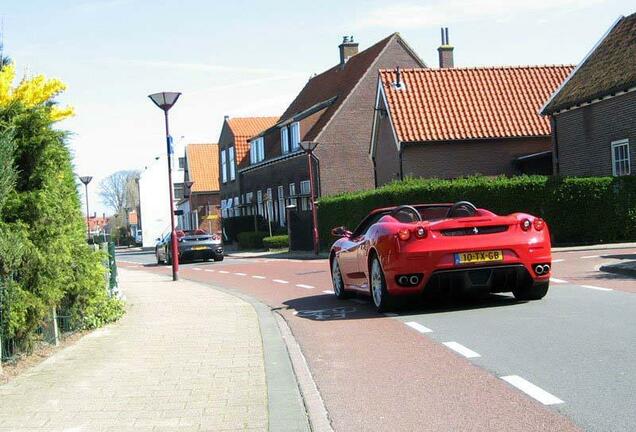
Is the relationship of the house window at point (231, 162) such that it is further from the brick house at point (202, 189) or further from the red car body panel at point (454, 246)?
the red car body panel at point (454, 246)

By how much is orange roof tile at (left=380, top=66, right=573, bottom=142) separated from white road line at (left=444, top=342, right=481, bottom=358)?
25267 mm

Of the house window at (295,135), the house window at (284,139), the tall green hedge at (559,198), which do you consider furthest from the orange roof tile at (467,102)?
the house window at (284,139)

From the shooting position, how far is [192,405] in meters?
5.70

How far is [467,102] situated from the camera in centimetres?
3459

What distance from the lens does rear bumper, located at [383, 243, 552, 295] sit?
9703 millimetres

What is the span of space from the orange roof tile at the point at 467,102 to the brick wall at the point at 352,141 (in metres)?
6.49

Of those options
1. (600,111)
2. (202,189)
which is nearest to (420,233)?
(600,111)

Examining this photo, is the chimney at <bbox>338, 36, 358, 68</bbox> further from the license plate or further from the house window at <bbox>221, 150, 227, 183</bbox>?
the license plate

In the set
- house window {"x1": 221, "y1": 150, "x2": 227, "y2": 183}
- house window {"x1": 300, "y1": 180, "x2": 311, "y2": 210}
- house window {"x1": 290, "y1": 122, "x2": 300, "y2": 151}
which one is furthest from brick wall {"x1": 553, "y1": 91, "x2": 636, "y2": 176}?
house window {"x1": 221, "y1": 150, "x2": 227, "y2": 183}

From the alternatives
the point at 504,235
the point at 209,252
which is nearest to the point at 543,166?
the point at 209,252

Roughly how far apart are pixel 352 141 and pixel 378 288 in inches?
1240

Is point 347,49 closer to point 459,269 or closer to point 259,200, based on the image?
point 259,200

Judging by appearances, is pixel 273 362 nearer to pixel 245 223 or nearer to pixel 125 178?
pixel 245 223

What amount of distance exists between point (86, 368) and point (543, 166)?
95.0ft
